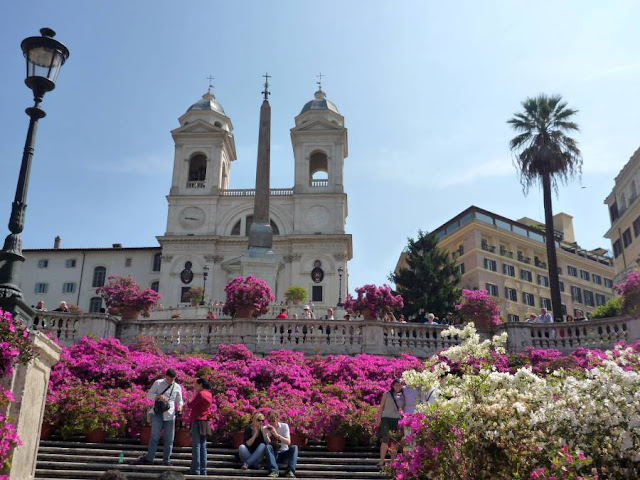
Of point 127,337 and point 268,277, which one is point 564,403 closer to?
point 127,337

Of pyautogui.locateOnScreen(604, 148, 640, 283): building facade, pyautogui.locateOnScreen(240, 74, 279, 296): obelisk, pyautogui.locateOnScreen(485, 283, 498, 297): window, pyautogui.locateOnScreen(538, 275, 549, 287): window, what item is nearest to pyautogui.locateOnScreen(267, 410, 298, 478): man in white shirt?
pyautogui.locateOnScreen(240, 74, 279, 296): obelisk

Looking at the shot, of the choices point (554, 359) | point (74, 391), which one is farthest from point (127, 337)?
point (554, 359)

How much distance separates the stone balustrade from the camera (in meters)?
20.2

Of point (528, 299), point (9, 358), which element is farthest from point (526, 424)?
point (528, 299)

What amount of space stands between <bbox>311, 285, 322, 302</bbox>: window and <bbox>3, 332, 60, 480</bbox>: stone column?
51952 millimetres

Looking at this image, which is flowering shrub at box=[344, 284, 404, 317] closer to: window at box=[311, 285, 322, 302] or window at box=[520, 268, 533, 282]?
window at box=[311, 285, 322, 302]

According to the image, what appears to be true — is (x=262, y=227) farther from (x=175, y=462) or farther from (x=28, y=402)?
(x=28, y=402)

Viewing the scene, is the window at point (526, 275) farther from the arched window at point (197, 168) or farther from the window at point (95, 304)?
the window at point (95, 304)

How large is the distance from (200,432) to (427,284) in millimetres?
37869

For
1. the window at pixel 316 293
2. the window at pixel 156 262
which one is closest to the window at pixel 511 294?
the window at pixel 316 293

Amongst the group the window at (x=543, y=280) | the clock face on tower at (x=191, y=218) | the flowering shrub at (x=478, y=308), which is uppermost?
the clock face on tower at (x=191, y=218)

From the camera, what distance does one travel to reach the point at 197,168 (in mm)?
69062

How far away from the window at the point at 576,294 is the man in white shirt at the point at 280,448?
69.9m

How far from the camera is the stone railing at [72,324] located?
2007 cm
